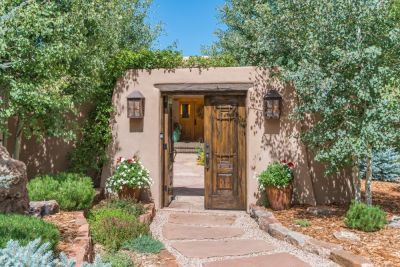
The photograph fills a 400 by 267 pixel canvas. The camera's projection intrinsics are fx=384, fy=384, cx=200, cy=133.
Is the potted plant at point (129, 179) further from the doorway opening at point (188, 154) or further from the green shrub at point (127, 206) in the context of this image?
the doorway opening at point (188, 154)

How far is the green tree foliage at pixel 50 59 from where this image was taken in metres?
5.23

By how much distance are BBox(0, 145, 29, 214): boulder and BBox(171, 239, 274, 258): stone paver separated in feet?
7.04

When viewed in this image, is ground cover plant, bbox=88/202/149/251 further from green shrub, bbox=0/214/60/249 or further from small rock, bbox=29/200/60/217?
green shrub, bbox=0/214/60/249

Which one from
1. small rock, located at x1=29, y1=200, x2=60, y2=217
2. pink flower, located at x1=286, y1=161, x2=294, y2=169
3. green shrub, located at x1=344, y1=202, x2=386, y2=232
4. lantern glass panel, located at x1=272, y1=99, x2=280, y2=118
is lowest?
green shrub, located at x1=344, y1=202, x2=386, y2=232

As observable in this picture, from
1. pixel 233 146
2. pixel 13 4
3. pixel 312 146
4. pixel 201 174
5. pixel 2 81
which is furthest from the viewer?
pixel 201 174

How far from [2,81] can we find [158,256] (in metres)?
3.21

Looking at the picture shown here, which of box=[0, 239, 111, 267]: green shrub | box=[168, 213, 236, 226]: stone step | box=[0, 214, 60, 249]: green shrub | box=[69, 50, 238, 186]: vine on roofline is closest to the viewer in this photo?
box=[0, 239, 111, 267]: green shrub

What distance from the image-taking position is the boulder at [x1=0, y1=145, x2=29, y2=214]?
4.45m

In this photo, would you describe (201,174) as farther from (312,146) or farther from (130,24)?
(312,146)

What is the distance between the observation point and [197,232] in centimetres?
626

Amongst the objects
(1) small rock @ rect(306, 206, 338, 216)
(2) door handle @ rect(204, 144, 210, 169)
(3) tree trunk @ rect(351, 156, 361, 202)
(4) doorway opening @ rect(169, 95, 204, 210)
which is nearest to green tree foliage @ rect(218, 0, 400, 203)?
(3) tree trunk @ rect(351, 156, 361, 202)

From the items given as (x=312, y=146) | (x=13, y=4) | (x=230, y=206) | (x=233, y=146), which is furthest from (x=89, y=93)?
(x=312, y=146)

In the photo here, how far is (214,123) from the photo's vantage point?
7852mm

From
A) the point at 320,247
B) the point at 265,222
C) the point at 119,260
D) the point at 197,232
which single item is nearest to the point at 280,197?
the point at 265,222
